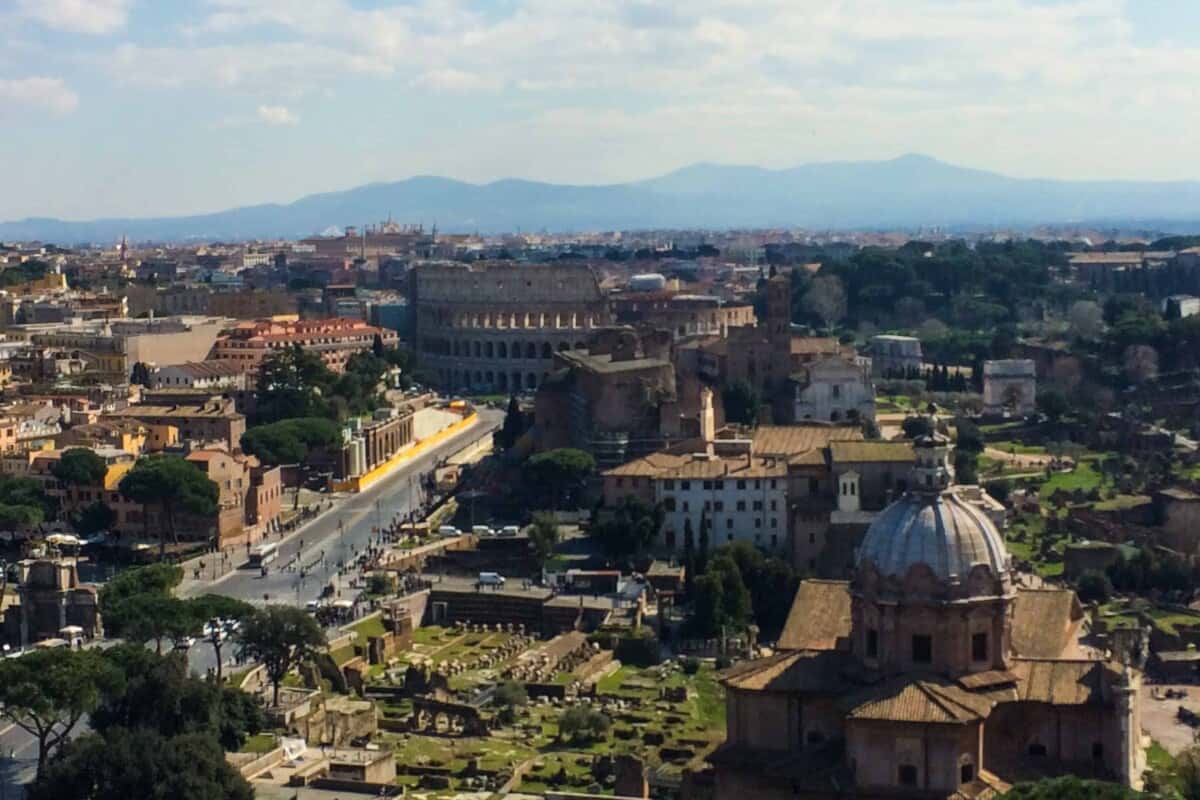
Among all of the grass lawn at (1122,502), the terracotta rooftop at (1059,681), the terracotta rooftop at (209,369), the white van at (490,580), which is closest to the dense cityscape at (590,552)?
the terracotta rooftop at (1059,681)

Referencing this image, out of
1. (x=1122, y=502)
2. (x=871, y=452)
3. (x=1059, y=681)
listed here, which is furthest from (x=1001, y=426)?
(x=1059, y=681)

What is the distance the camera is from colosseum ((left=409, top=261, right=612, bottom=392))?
291ft

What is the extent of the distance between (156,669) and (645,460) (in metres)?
20.4

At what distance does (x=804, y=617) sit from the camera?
27359 mm

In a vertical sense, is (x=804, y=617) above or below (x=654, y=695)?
above

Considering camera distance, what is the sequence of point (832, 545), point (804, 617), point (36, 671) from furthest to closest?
point (832, 545) → point (36, 671) → point (804, 617)

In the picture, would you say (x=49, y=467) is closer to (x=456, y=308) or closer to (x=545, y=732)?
(x=545, y=732)

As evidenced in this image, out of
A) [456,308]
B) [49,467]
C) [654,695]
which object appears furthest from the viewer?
[456,308]

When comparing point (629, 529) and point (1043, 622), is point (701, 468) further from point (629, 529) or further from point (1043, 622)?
point (1043, 622)

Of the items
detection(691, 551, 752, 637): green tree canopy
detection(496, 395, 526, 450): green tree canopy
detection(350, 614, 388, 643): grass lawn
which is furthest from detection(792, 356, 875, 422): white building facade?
detection(350, 614, 388, 643): grass lawn

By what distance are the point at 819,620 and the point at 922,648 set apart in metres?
3.02

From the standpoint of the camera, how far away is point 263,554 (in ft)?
157

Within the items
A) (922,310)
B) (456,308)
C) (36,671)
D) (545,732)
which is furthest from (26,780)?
(922,310)

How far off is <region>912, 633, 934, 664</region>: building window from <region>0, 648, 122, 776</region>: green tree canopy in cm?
1274
